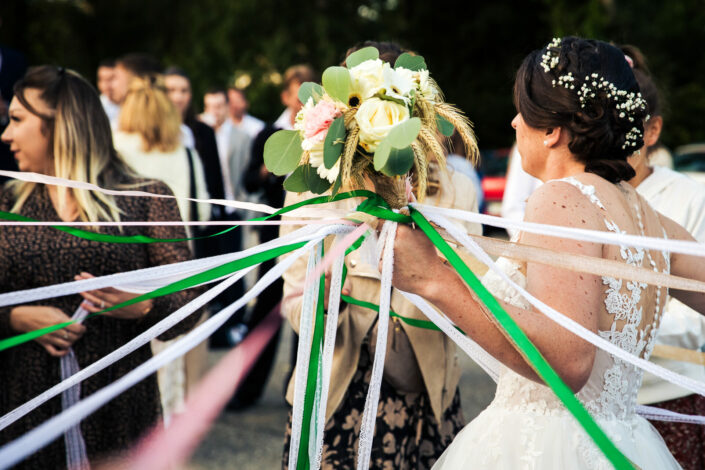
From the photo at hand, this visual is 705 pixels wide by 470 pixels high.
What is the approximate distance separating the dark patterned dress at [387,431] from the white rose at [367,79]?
1.12 metres

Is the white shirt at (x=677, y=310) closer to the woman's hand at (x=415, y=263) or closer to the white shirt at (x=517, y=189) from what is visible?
the woman's hand at (x=415, y=263)

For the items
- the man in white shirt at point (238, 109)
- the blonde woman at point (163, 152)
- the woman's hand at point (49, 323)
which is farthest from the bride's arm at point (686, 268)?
the man in white shirt at point (238, 109)

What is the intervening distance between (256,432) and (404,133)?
12.0 feet

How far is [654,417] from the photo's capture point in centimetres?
238

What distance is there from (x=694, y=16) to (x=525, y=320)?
20.3m

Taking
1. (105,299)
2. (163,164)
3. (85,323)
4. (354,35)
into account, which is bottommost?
(85,323)

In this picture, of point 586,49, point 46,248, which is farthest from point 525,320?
point 46,248

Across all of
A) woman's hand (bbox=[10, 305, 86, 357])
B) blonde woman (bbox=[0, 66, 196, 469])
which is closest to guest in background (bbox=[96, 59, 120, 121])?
blonde woman (bbox=[0, 66, 196, 469])

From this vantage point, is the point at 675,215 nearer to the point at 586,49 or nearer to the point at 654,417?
the point at 654,417

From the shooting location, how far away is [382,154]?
1.74 meters

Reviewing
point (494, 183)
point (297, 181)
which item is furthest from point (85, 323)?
point (494, 183)

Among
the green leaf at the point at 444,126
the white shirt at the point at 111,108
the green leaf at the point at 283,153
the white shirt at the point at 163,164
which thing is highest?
the white shirt at the point at 111,108

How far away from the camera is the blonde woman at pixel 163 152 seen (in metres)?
4.99

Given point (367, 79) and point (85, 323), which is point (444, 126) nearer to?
point (367, 79)
